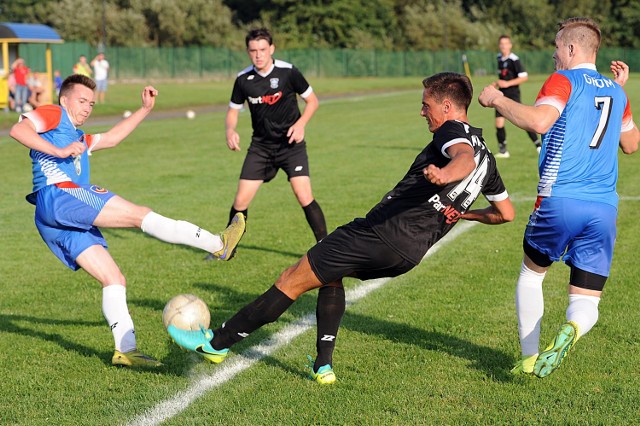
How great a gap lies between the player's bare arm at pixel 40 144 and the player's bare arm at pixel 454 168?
7.44ft

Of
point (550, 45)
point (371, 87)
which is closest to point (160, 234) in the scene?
point (371, 87)

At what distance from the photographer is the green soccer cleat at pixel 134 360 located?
217 inches

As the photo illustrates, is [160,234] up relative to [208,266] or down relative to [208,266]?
up

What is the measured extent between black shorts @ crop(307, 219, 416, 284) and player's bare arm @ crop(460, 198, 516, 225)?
0.56m

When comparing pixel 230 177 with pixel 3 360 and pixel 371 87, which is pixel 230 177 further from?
pixel 371 87

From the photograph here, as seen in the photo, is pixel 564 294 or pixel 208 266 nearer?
pixel 564 294

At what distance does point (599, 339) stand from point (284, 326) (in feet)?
7.38

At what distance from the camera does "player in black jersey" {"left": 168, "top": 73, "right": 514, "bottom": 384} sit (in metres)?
4.86

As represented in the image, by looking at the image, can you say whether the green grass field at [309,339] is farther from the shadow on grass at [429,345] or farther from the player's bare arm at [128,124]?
the player's bare arm at [128,124]

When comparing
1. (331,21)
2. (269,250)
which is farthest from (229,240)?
(331,21)

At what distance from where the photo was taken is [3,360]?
5926 millimetres

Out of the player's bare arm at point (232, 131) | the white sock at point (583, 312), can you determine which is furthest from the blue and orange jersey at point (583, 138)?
the player's bare arm at point (232, 131)

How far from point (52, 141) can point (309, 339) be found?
2.20m

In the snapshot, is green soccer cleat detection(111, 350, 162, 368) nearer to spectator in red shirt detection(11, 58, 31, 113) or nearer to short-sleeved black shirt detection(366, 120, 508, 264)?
short-sleeved black shirt detection(366, 120, 508, 264)
